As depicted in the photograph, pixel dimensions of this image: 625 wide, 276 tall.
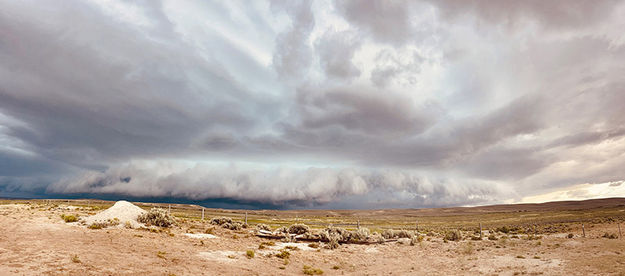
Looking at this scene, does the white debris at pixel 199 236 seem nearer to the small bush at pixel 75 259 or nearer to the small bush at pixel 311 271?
the small bush at pixel 311 271

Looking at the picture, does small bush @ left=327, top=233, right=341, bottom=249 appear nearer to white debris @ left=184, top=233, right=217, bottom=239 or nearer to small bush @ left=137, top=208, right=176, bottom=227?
white debris @ left=184, top=233, right=217, bottom=239

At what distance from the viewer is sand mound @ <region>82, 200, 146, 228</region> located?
96.9 feet

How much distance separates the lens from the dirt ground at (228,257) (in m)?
15.8

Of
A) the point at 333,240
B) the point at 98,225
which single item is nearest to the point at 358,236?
the point at 333,240

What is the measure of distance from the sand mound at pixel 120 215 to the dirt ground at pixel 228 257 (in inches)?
139

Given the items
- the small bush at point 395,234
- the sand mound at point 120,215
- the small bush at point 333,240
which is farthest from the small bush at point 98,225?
the small bush at point 395,234

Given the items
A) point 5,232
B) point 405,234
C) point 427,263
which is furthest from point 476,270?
point 5,232

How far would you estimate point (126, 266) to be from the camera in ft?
52.7

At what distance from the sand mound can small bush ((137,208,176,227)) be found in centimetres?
83

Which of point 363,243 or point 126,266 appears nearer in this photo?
point 126,266

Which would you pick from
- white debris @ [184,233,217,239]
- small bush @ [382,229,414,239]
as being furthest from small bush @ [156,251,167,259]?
small bush @ [382,229,414,239]

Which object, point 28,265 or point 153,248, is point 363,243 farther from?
point 28,265

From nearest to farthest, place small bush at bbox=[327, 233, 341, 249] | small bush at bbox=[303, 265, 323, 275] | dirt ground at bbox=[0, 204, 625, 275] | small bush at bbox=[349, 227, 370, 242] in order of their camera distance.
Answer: dirt ground at bbox=[0, 204, 625, 275] < small bush at bbox=[303, 265, 323, 275] < small bush at bbox=[327, 233, 341, 249] < small bush at bbox=[349, 227, 370, 242]

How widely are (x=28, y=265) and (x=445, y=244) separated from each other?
131ft
